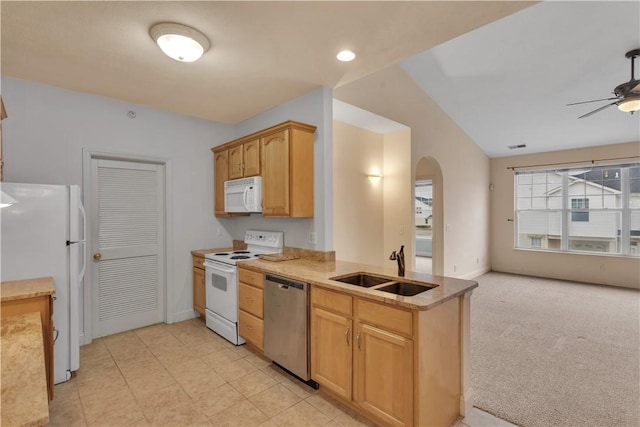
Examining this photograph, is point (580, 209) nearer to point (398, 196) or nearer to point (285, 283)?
point (398, 196)

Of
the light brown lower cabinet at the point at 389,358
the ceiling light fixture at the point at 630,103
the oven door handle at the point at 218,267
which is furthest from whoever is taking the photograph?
the ceiling light fixture at the point at 630,103

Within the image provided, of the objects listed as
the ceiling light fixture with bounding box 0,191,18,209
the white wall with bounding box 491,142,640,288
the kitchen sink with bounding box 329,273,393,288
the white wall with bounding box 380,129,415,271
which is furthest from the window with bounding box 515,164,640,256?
the ceiling light fixture with bounding box 0,191,18,209

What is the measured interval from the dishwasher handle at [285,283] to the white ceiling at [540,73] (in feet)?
11.7

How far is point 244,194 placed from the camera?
11.7ft

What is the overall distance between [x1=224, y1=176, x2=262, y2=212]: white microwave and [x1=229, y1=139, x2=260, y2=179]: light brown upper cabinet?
86 millimetres

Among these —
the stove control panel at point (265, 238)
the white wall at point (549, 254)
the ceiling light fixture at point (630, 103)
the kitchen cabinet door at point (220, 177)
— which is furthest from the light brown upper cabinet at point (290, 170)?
the white wall at point (549, 254)

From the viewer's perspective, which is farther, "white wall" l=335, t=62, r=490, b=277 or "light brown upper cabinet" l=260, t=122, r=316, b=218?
"white wall" l=335, t=62, r=490, b=277

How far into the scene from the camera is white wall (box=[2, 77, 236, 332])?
294 centimetres

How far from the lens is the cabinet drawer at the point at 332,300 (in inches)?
83.5

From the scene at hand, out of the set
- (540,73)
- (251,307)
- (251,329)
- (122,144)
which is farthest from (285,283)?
(540,73)

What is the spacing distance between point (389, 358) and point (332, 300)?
0.55 metres

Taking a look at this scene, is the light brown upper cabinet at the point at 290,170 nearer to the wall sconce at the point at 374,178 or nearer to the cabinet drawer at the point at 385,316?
the cabinet drawer at the point at 385,316

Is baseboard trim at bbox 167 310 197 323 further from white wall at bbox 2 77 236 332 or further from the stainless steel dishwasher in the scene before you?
the stainless steel dishwasher

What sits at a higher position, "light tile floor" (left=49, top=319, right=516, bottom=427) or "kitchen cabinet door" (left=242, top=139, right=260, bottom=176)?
"kitchen cabinet door" (left=242, top=139, right=260, bottom=176)
